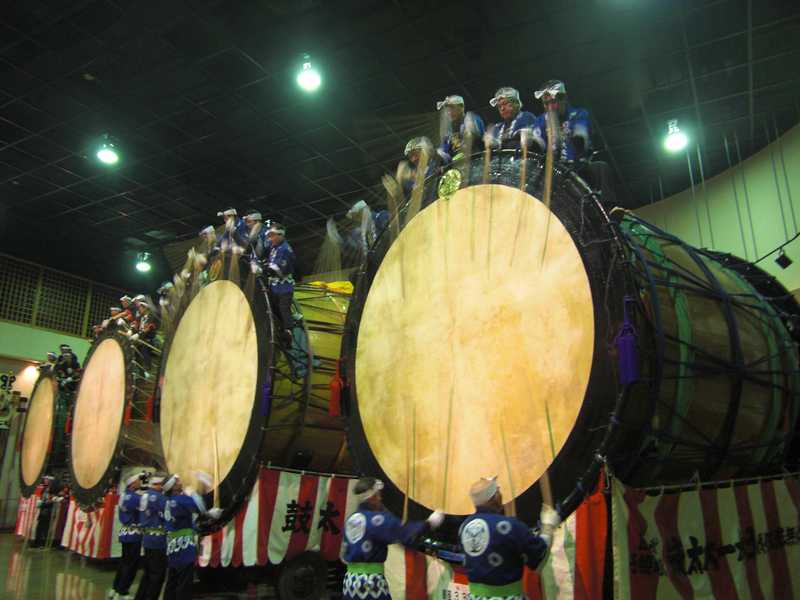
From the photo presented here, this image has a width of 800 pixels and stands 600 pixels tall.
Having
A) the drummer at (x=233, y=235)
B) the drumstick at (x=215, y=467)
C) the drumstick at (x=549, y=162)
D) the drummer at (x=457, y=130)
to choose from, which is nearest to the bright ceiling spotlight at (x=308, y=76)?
the drummer at (x=233, y=235)

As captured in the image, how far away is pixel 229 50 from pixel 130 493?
14.6 ft

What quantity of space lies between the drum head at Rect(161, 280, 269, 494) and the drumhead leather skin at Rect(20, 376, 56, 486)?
5206mm

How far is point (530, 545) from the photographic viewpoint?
2.66 meters

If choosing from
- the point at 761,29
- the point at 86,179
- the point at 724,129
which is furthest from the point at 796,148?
the point at 86,179

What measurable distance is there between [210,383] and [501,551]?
3742mm

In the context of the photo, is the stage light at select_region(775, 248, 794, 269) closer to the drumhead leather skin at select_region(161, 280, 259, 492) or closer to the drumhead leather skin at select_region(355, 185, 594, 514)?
the drumhead leather skin at select_region(355, 185, 594, 514)

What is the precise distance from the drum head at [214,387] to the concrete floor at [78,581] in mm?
1168

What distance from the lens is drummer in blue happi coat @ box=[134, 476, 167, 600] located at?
4.80 metres

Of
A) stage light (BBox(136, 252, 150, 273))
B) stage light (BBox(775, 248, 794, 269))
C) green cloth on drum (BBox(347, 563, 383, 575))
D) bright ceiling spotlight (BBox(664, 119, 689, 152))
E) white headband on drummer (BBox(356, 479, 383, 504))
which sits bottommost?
green cloth on drum (BBox(347, 563, 383, 575))

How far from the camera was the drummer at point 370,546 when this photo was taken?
339 centimetres

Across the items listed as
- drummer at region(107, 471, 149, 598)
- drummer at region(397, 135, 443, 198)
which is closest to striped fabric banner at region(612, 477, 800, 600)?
drummer at region(397, 135, 443, 198)

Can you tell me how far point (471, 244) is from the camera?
3639mm

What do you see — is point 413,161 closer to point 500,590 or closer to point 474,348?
point 474,348

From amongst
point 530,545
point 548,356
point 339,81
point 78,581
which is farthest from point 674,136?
point 78,581
